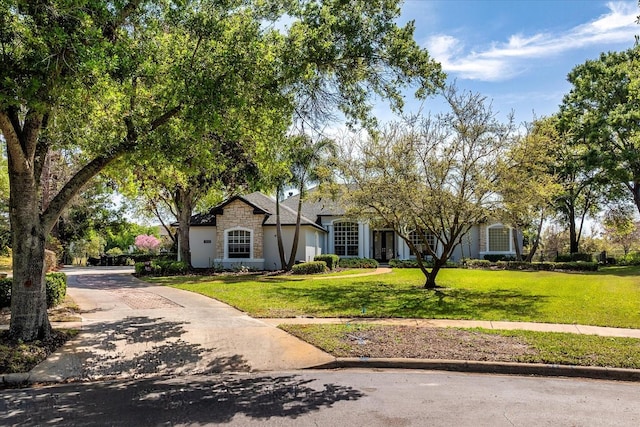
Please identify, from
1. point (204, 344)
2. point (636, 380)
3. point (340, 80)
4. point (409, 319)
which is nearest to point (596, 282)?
point (409, 319)

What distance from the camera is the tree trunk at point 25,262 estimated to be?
334 inches

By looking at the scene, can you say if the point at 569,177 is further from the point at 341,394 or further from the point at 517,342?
the point at 341,394

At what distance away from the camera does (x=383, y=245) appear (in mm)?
35875

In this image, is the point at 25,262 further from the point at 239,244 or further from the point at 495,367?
the point at 239,244

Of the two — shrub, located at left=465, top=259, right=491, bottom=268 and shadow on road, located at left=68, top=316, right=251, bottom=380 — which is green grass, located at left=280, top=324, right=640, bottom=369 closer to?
shadow on road, located at left=68, top=316, right=251, bottom=380

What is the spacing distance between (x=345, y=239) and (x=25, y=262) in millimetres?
26783

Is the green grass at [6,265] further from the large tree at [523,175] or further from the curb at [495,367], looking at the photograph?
the large tree at [523,175]

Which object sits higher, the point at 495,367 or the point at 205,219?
the point at 205,219

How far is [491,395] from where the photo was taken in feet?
20.3

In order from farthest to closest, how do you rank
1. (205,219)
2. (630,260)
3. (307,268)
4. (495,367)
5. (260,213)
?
(630,260)
(205,219)
(260,213)
(307,268)
(495,367)

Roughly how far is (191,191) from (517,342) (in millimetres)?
20772

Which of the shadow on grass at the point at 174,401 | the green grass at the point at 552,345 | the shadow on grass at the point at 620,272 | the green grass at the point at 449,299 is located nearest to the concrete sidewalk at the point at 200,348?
the green grass at the point at 552,345

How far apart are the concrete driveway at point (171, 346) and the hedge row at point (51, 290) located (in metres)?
0.75

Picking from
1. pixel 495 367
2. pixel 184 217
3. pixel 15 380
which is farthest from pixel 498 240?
pixel 15 380
